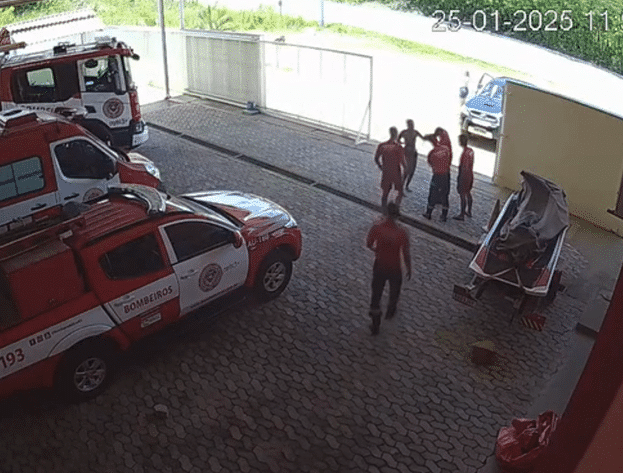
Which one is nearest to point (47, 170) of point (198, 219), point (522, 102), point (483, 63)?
point (198, 219)

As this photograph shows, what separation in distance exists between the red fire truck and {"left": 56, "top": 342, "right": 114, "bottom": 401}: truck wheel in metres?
7.81

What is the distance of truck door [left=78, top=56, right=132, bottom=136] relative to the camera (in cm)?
1436

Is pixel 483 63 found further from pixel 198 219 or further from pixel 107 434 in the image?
pixel 107 434

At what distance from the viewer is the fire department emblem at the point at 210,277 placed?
8.15m

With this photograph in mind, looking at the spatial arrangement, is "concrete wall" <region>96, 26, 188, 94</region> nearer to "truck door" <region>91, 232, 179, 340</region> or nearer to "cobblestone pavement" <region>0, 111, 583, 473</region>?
"cobblestone pavement" <region>0, 111, 583, 473</region>

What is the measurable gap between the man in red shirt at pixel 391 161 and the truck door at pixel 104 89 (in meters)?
6.28

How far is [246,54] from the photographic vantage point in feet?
61.3

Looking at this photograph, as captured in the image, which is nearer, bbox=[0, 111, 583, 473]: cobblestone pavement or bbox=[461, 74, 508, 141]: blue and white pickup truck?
bbox=[0, 111, 583, 473]: cobblestone pavement

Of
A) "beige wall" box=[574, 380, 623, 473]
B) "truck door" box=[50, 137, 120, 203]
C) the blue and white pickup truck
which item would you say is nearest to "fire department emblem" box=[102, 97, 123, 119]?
"truck door" box=[50, 137, 120, 203]

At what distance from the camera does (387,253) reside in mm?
8352

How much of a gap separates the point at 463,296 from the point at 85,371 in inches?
200

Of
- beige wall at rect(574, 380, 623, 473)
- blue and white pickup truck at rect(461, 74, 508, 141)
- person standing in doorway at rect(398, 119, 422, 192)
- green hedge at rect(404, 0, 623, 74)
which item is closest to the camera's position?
beige wall at rect(574, 380, 623, 473)

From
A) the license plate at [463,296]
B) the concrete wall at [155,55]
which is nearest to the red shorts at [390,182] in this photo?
the license plate at [463,296]

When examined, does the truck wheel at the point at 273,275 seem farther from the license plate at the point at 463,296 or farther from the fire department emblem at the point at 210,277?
the license plate at the point at 463,296
